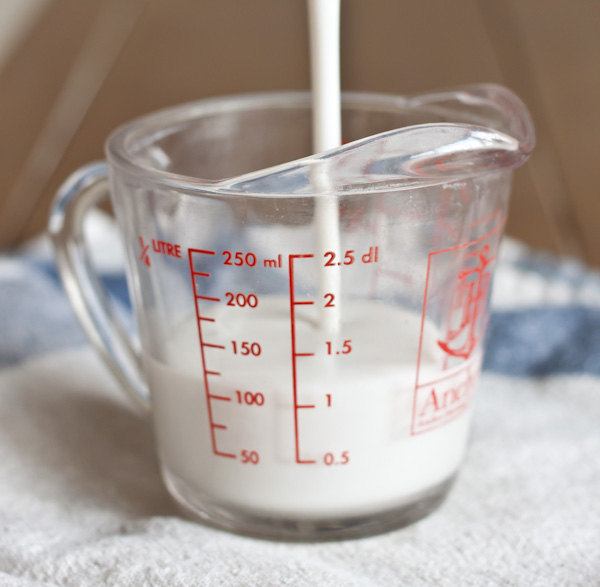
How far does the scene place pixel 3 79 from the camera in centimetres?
149

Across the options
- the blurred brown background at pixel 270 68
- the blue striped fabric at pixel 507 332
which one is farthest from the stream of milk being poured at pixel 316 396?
the blurred brown background at pixel 270 68

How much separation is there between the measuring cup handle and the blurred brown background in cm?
78

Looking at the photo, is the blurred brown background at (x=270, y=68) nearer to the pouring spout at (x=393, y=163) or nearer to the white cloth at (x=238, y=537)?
the white cloth at (x=238, y=537)

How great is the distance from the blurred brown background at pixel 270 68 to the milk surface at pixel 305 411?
31.8 inches

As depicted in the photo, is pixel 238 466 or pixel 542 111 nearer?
pixel 238 466

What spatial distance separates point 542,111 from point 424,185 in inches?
34.6

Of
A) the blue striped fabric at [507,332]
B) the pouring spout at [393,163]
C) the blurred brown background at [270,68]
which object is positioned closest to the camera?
the pouring spout at [393,163]

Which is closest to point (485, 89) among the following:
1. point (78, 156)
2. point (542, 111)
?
point (542, 111)

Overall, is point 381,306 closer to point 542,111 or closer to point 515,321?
point 515,321

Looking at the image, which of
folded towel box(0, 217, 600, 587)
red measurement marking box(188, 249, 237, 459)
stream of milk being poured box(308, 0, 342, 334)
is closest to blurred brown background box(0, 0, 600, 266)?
folded towel box(0, 217, 600, 587)

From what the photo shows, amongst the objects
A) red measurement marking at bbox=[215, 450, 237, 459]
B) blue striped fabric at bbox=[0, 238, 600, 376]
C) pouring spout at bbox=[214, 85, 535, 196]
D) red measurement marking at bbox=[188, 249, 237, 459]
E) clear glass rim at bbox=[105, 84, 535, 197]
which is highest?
pouring spout at bbox=[214, 85, 535, 196]

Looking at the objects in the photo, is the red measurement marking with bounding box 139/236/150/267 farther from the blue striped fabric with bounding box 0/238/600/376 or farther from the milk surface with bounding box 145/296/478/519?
the blue striped fabric with bounding box 0/238/600/376

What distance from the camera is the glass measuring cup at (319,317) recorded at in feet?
1.36

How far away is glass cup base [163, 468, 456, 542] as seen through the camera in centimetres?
49
